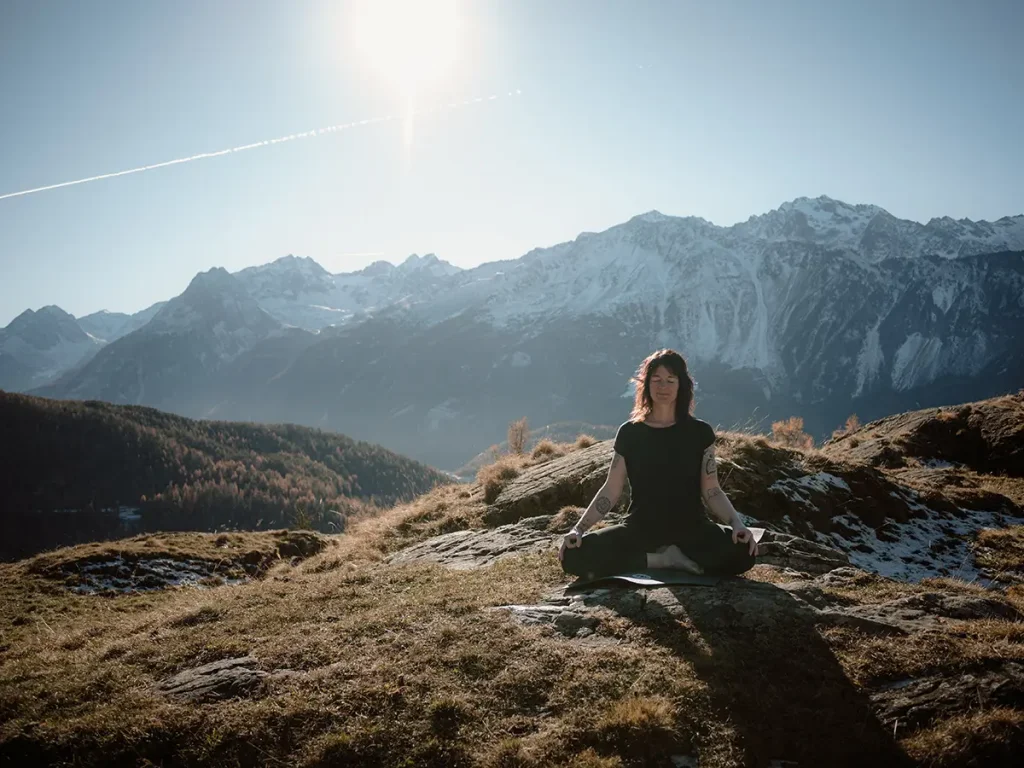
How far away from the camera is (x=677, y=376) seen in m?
8.52

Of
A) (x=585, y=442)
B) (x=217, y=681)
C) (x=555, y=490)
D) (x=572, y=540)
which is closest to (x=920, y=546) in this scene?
(x=555, y=490)

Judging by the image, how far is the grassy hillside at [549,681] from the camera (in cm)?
464

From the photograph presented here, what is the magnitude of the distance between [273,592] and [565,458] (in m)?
9.51

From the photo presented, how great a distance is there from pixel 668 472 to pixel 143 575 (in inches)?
775

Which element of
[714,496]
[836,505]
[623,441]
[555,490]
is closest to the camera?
[714,496]

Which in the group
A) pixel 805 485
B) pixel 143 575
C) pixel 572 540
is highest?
pixel 572 540

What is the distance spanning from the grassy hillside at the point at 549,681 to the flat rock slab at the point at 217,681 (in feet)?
0.13

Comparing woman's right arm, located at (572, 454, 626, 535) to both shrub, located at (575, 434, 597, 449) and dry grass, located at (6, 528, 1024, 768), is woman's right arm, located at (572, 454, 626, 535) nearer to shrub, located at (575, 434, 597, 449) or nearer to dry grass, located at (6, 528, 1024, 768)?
dry grass, located at (6, 528, 1024, 768)

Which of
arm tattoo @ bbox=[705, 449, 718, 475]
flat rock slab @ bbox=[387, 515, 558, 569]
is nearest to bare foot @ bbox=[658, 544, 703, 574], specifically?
arm tattoo @ bbox=[705, 449, 718, 475]

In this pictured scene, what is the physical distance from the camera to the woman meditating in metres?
8.07

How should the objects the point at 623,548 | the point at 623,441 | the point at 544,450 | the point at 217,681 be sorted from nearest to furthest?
the point at 217,681
the point at 623,548
the point at 623,441
the point at 544,450

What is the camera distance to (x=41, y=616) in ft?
48.8

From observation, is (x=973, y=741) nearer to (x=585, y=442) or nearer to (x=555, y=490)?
(x=555, y=490)

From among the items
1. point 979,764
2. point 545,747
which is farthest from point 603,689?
point 979,764
